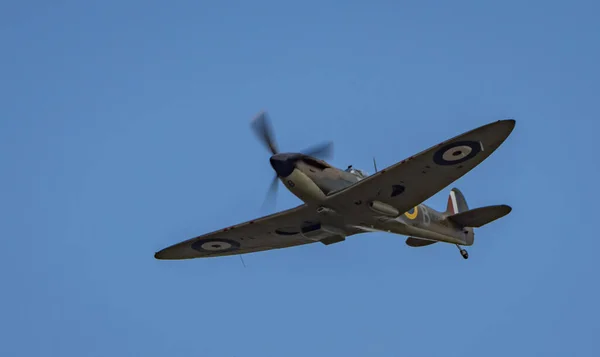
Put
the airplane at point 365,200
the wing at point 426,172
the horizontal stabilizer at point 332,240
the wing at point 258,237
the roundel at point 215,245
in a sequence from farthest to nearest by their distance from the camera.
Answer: the roundel at point 215,245 < the horizontal stabilizer at point 332,240 < the wing at point 258,237 < the airplane at point 365,200 < the wing at point 426,172

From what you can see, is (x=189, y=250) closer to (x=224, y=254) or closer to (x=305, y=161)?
(x=224, y=254)

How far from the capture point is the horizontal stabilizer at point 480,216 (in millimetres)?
23875

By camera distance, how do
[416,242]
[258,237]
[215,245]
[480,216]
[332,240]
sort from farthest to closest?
[215,245]
[416,242]
[258,237]
[480,216]
[332,240]

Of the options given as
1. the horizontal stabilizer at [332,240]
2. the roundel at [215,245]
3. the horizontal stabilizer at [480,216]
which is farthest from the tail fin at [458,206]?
the roundel at [215,245]

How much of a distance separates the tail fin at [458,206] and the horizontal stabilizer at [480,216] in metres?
0.29

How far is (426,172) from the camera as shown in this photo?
21297mm

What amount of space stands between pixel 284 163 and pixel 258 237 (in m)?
4.86

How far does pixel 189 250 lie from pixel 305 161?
6.59m

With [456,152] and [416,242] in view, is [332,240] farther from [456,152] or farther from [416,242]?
[456,152]

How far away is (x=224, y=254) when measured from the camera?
26797mm

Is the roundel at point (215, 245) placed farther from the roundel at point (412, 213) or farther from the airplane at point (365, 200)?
the roundel at point (412, 213)

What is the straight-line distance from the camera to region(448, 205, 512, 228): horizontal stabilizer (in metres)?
23.9

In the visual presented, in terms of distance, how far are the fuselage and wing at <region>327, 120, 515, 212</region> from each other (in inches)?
13.2

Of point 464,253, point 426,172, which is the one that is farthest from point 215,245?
point 426,172
